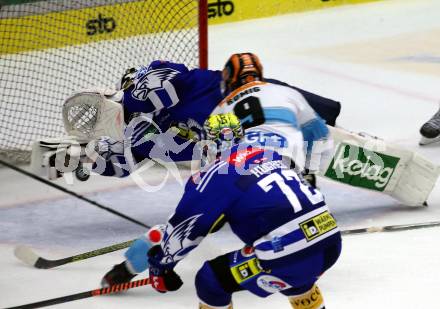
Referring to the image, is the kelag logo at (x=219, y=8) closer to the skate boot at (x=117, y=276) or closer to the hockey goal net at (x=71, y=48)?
the hockey goal net at (x=71, y=48)

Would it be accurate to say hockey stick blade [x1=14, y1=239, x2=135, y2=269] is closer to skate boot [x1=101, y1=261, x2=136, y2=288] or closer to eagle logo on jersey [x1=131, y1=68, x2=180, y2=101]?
skate boot [x1=101, y1=261, x2=136, y2=288]

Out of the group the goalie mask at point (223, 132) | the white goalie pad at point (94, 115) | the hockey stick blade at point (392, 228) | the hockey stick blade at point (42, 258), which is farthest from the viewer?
the white goalie pad at point (94, 115)

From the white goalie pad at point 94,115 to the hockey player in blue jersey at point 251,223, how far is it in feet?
6.66

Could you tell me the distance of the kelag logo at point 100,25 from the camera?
7372 millimetres

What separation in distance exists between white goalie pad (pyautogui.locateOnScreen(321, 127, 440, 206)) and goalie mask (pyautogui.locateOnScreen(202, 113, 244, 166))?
1.84 m

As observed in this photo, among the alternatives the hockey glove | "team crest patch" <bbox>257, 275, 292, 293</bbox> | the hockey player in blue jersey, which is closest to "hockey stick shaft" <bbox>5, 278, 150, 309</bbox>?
the hockey glove

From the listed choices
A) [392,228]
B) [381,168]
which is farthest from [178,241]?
[381,168]

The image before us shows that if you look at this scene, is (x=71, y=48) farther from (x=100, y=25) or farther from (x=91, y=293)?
(x=91, y=293)

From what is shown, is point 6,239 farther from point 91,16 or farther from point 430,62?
point 430,62

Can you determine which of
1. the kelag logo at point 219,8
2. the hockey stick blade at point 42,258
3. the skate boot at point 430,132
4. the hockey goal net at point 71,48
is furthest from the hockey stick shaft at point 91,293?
the kelag logo at point 219,8

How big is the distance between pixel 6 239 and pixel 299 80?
306 centimetres

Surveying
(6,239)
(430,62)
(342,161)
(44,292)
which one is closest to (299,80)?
(430,62)

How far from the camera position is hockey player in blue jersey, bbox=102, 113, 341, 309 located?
3.52 m

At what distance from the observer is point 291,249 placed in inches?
139
